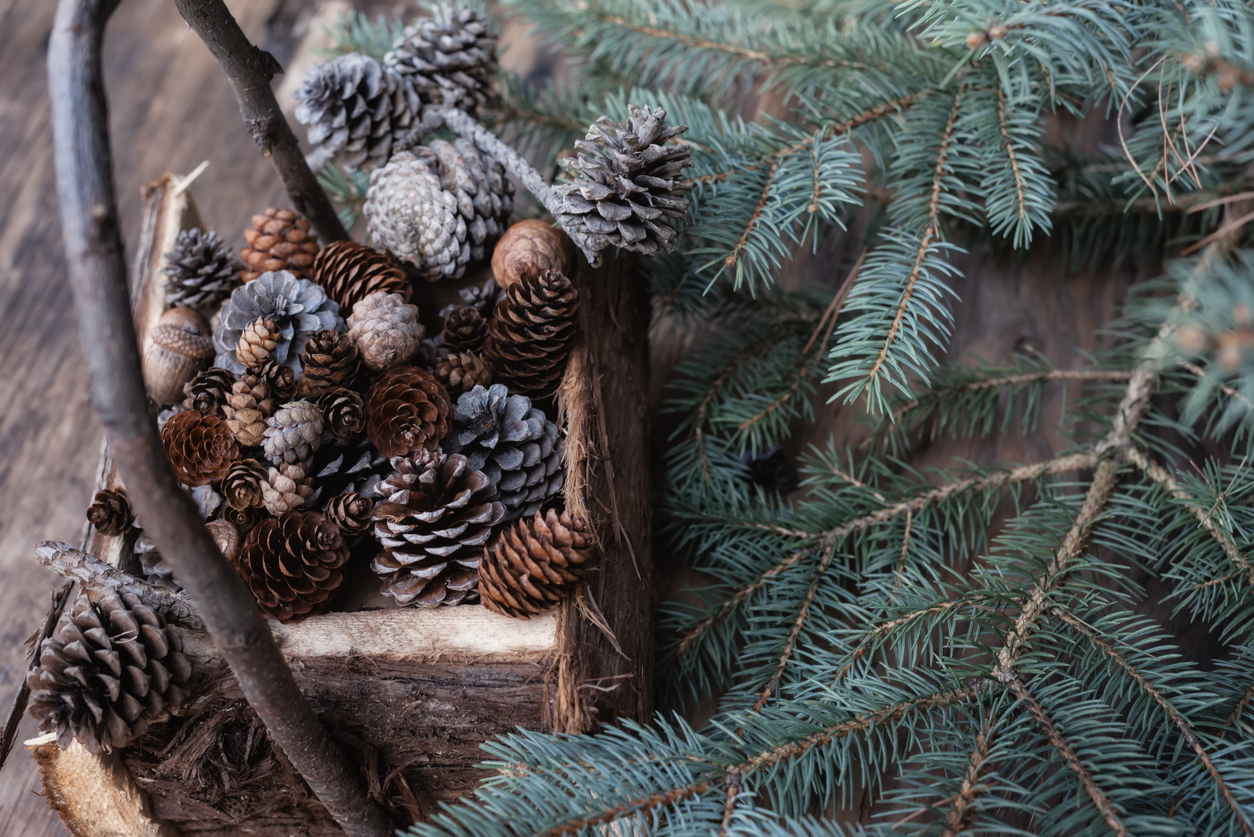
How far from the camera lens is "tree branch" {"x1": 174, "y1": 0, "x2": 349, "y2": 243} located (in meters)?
0.62

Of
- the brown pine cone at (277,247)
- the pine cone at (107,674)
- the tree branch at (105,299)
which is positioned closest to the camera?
A: the tree branch at (105,299)

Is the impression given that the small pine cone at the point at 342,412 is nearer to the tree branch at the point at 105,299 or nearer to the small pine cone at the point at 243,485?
the small pine cone at the point at 243,485

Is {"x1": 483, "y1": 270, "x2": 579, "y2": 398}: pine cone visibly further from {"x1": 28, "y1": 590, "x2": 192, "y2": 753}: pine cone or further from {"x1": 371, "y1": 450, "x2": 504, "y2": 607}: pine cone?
{"x1": 28, "y1": 590, "x2": 192, "y2": 753}: pine cone

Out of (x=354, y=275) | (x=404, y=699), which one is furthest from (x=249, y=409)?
(x=404, y=699)

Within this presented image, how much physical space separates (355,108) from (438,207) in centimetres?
12

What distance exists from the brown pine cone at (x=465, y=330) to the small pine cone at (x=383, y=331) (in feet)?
0.10

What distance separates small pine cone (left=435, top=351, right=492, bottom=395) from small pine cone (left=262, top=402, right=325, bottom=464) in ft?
0.32

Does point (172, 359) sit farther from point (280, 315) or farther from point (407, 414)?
point (407, 414)

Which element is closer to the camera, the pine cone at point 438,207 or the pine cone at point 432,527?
the pine cone at point 432,527

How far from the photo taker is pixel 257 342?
650mm

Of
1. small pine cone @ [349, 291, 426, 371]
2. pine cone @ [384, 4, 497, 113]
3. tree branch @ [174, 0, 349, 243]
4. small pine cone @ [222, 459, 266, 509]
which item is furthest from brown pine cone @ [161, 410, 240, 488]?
pine cone @ [384, 4, 497, 113]

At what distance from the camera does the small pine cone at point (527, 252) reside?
0.70 m

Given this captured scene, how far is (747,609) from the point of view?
755 mm

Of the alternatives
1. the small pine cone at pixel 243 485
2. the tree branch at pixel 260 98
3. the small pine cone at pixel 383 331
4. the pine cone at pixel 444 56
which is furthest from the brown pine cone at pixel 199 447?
the pine cone at pixel 444 56
